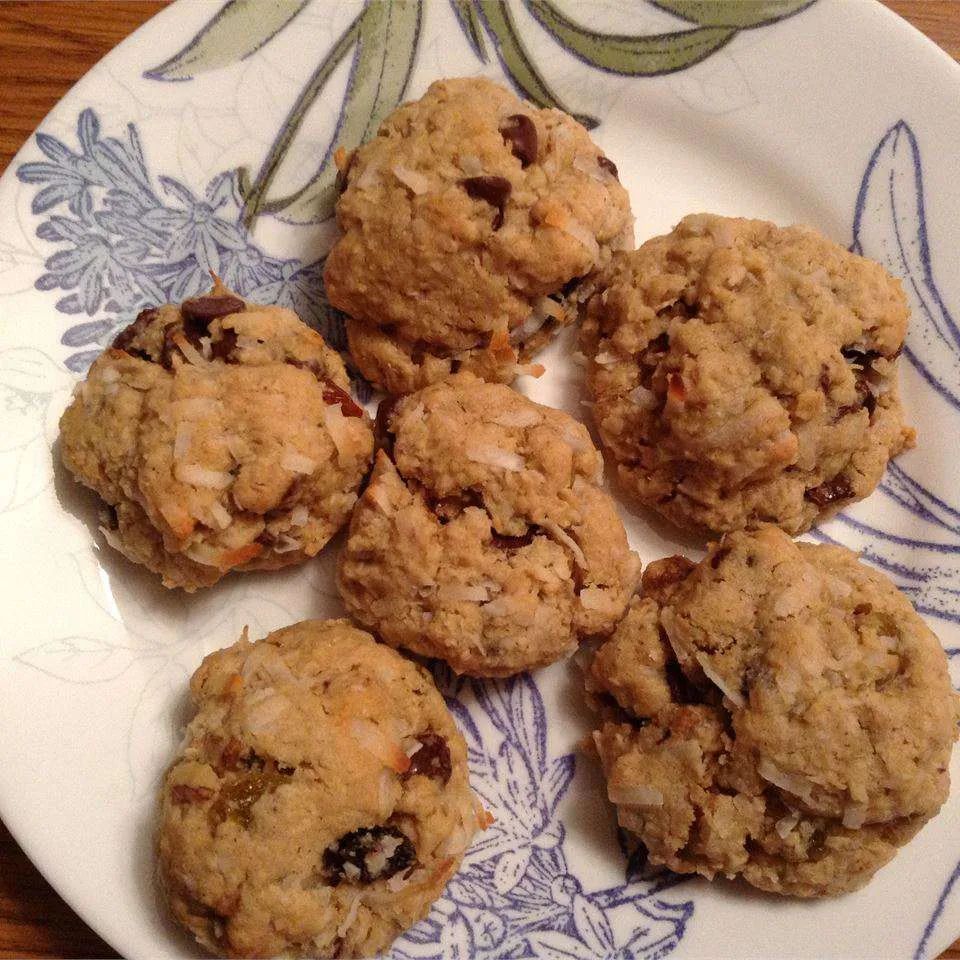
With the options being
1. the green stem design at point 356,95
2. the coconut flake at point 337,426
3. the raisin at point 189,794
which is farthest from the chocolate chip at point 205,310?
the raisin at point 189,794

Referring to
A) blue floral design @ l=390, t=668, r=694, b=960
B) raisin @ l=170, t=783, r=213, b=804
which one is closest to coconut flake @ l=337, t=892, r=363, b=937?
blue floral design @ l=390, t=668, r=694, b=960

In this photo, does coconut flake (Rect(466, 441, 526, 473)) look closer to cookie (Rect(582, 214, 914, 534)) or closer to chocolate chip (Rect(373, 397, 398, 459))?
chocolate chip (Rect(373, 397, 398, 459))

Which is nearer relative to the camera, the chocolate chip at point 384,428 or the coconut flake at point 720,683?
the coconut flake at point 720,683

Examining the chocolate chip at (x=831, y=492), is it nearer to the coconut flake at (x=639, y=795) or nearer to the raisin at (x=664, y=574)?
the raisin at (x=664, y=574)

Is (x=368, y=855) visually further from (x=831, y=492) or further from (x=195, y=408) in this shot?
(x=831, y=492)

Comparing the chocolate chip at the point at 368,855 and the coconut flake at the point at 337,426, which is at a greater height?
the coconut flake at the point at 337,426

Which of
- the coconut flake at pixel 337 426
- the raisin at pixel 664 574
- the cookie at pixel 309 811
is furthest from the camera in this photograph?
the raisin at pixel 664 574

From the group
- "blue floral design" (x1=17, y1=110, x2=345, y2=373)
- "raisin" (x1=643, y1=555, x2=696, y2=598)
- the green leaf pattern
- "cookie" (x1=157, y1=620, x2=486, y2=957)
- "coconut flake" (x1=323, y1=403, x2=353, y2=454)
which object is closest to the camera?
"cookie" (x1=157, y1=620, x2=486, y2=957)

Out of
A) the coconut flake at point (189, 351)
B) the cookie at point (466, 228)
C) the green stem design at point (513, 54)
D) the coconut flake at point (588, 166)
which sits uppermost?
the green stem design at point (513, 54)
